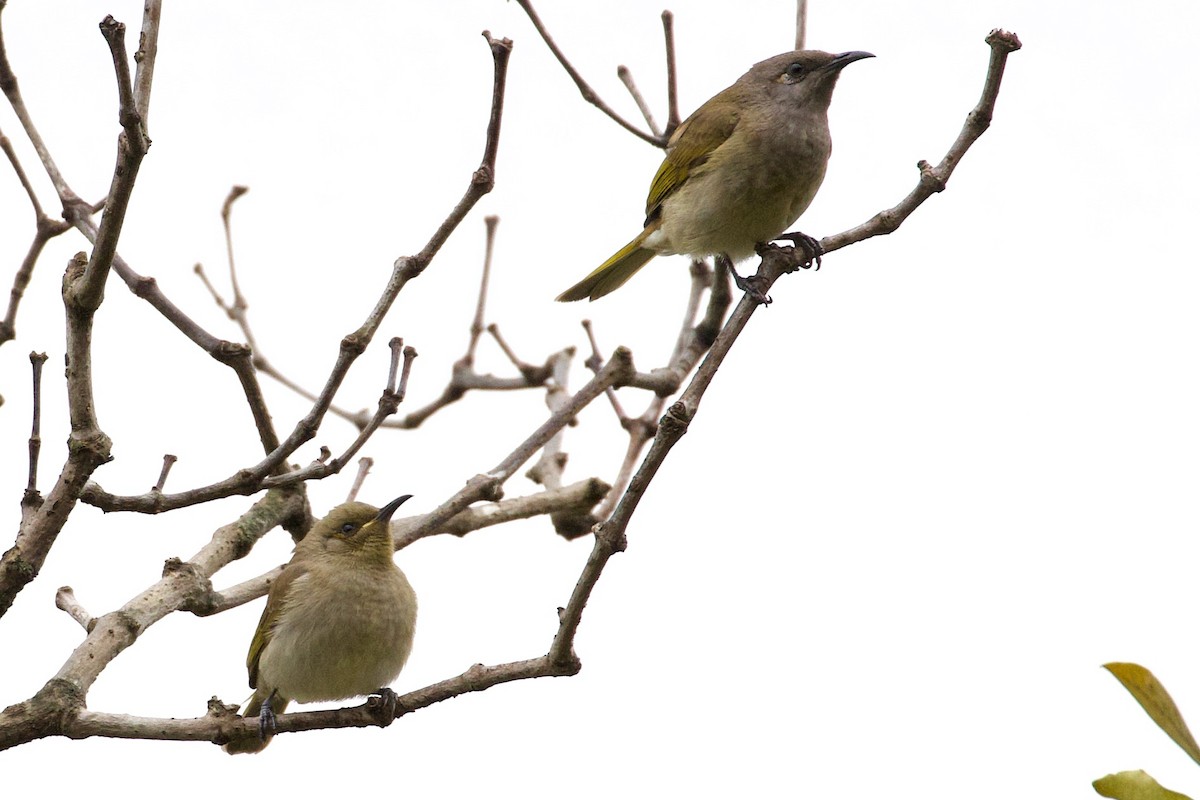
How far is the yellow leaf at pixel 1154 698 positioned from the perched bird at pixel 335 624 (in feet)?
12.6

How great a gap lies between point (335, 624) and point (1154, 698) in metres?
3.96

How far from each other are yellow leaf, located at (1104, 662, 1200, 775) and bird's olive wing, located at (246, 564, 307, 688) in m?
3.94

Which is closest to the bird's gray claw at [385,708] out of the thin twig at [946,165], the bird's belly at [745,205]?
the thin twig at [946,165]

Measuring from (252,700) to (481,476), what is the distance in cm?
190

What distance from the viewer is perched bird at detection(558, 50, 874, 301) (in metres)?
6.32

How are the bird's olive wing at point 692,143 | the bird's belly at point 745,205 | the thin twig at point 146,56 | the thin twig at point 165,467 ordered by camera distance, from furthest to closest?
the bird's olive wing at point 692,143
the bird's belly at point 745,205
the thin twig at point 165,467
the thin twig at point 146,56

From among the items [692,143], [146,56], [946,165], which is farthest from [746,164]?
[146,56]

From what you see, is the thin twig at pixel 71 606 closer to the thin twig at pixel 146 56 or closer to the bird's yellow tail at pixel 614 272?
the thin twig at pixel 146 56

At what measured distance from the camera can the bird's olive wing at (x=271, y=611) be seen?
221 inches

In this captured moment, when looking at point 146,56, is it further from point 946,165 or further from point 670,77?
point 670,77

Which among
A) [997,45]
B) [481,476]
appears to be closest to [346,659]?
[481,476]

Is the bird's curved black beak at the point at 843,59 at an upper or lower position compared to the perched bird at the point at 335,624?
upper

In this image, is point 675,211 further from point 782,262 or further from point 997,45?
point 997,45

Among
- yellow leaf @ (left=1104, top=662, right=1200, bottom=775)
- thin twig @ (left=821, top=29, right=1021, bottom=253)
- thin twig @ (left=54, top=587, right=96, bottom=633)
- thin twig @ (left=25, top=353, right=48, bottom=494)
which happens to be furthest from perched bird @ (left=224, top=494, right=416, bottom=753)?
yellow leaf @ (left=1104, top=662, right=1200, bottom=775)
